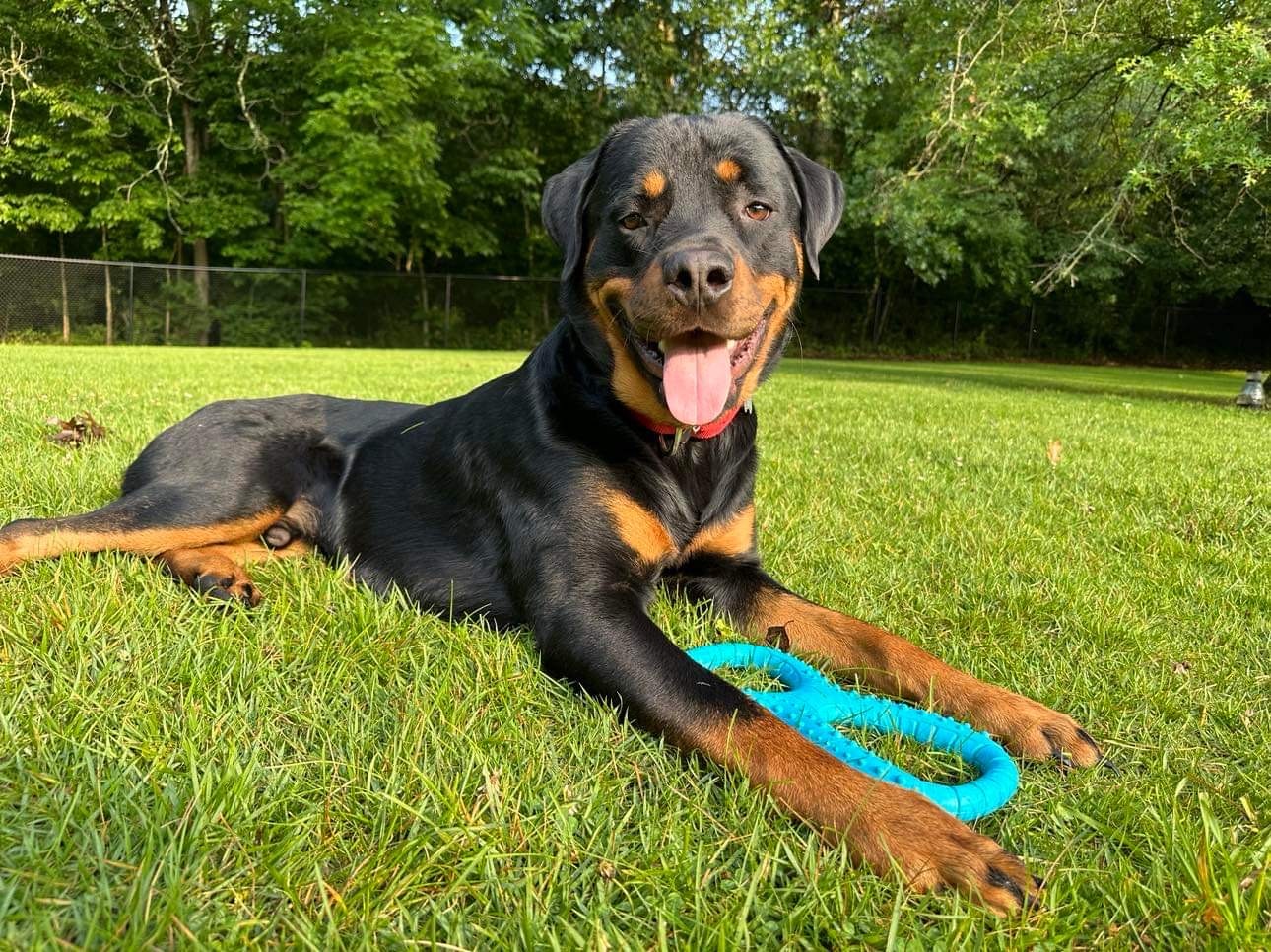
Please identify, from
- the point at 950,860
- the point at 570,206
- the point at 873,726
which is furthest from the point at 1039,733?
the point at 570,206

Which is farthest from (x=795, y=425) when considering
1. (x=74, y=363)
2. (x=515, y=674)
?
(x=74, y=363)

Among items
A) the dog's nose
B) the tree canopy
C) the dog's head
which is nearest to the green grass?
the dog's head

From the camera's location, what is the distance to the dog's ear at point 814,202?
333 centimetres

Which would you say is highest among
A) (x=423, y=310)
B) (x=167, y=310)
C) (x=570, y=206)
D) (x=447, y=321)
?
(x=570, y=206)

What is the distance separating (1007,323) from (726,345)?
30.8m

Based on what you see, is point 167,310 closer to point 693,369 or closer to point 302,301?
point 302,301

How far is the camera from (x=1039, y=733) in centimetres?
212

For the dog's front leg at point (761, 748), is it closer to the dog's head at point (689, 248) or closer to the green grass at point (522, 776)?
the green grass at point (522, 776)

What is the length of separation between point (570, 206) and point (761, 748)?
2.15 metres

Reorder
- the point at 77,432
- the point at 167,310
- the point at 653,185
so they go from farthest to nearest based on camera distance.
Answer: the point at 167,310, the point at 77,432, the point at 653,185

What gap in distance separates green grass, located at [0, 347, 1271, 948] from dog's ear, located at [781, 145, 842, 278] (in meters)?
1.29

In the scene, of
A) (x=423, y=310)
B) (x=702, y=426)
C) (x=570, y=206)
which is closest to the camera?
(x=702, y=426)

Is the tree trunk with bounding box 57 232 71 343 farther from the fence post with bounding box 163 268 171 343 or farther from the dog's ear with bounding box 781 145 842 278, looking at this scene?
the dog's ear with bounding box 781 145 842 278

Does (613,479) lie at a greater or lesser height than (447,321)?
greater
